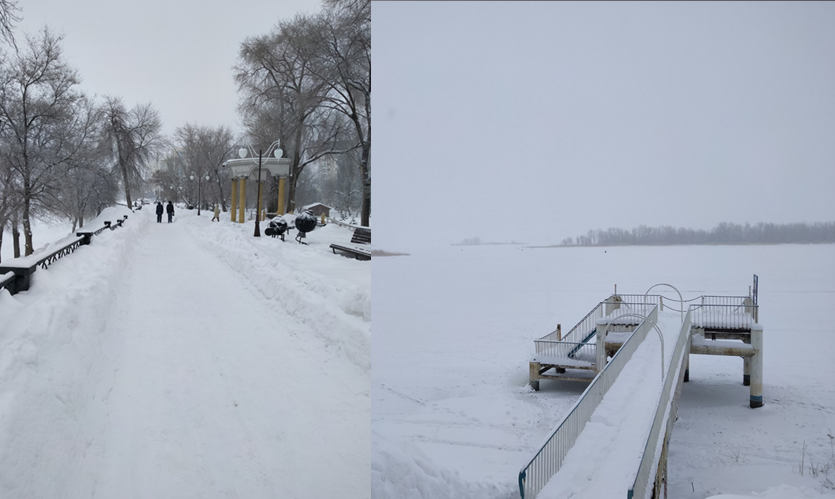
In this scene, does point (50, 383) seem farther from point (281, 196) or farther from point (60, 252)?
point (281, 196)

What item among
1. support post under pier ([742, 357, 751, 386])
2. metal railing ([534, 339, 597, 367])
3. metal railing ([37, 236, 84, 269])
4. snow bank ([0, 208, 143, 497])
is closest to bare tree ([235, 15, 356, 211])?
metal railing ([37, 236, 84, 269])

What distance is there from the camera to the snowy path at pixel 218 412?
7.88 ft

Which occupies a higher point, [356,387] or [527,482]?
[356,387]

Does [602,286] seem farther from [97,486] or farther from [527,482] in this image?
[97,486]

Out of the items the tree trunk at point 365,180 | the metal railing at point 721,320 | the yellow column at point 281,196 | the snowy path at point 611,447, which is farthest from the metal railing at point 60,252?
the metal railing at point 721,320

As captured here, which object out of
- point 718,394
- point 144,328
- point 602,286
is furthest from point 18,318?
point 602,286

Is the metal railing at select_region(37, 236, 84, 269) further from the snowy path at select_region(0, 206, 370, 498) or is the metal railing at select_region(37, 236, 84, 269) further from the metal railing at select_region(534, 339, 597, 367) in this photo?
the metal railing at select_region(534, 339, 597, 367)

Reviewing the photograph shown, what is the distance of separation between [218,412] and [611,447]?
366cm

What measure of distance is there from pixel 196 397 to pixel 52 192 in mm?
4782

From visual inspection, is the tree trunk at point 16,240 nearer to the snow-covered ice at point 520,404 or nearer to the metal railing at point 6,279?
the metal railing at point 6,279

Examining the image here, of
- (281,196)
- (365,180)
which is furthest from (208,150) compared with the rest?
(365,180)

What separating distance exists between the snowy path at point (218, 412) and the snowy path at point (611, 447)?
6.56 feet

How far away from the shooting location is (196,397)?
317 cm

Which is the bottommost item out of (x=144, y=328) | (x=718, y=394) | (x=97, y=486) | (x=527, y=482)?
(x=718, y=394)
